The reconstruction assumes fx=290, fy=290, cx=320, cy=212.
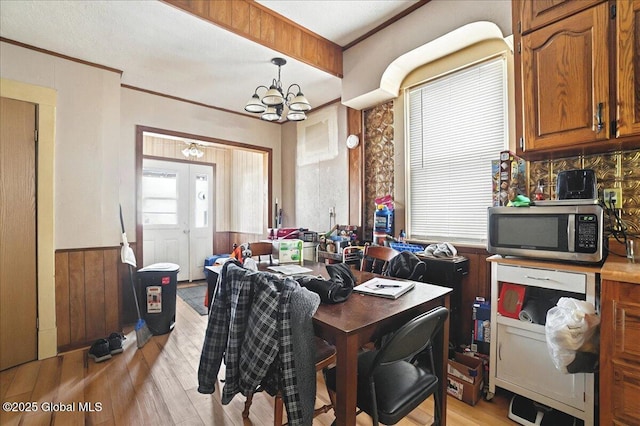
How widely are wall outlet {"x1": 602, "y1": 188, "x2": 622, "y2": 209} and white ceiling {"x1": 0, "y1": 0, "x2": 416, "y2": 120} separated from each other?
79.1 inches

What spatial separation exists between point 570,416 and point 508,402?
33 cm

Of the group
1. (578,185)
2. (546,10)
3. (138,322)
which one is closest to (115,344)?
(138,322)

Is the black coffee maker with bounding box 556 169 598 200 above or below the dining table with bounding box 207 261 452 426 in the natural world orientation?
above

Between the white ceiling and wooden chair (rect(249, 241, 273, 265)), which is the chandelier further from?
wooden chair (rect(249, 241, 273, 265))

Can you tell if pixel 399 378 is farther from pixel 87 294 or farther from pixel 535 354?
pixel 87 294

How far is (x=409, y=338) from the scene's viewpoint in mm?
1087

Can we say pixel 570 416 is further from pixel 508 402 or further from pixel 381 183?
pixel 381 183

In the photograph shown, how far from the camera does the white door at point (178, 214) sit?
16.4 ft

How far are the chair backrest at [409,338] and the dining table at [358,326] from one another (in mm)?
93

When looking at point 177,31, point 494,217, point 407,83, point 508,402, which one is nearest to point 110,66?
point 177,31

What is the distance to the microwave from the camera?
156 centimetres

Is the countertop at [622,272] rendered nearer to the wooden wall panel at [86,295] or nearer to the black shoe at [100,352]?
the black shoe at [100,352]

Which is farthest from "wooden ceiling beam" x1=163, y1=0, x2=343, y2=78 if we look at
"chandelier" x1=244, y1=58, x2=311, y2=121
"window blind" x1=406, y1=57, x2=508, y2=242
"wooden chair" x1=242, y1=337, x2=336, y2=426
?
"wooden chair" x1=242, y1=337, x2=336, y2=426

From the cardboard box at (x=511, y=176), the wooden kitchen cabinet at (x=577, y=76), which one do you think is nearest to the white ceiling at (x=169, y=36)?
the wooden kitchen cabinet at (x=577, y=76)
